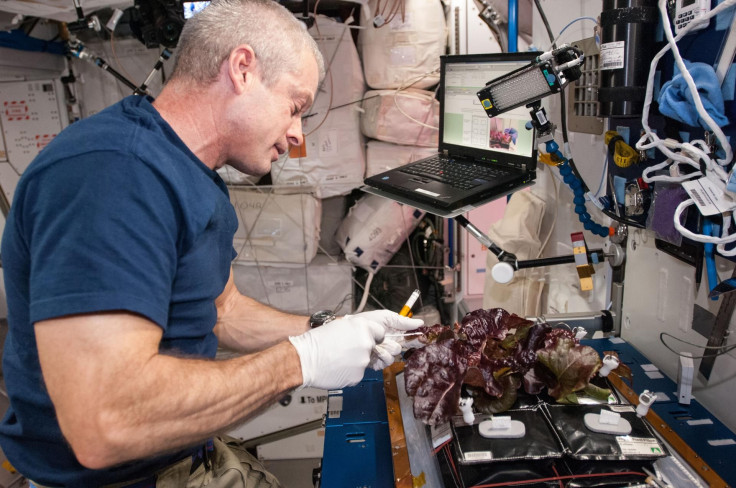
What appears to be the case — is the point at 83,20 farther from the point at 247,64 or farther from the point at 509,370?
the point at 509,370

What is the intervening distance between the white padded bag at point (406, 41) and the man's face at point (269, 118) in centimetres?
186

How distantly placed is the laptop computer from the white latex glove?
0.58 meters

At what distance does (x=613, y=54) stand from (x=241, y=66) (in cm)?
89

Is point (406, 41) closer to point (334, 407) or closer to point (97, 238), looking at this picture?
point (334, 407)

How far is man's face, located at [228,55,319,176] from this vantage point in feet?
3.63

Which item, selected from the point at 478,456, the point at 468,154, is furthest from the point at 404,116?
the point at 478,456

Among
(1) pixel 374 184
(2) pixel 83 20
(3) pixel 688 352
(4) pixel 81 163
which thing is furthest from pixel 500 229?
(2) pixel 83 20

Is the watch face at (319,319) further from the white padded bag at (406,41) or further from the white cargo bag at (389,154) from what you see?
the white padded bag at (406,41)

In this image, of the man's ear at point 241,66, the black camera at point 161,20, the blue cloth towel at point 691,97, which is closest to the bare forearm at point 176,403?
the man's ear at point 241,66

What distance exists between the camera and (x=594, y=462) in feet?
3.06

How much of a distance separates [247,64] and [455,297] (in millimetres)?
2537

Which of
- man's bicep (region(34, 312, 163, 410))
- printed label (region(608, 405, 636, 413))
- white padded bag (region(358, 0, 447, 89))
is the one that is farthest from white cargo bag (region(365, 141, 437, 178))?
man's bicep (region(34, 312, 163, 410))

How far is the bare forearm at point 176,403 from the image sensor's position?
2.56ft

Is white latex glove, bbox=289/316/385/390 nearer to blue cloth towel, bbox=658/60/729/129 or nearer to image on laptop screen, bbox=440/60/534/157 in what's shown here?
blue cloth towel, bbox=658/60/729/129
